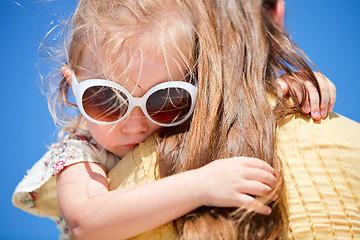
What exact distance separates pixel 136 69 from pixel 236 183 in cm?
45

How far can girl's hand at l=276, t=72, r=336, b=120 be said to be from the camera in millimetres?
1146

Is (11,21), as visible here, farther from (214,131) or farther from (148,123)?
(214,131)

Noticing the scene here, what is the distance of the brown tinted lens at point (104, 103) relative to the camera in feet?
3.68

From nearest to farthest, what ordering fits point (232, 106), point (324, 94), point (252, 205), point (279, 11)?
1. point (252, 205)
2. point (232, 106)
3. point (324, 94)
4. point (279, 11)

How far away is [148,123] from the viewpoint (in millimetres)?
1219

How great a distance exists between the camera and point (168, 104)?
1.15 metres

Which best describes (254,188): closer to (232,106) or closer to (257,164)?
(257,164)

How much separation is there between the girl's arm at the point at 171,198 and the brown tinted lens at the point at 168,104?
0.80 ft

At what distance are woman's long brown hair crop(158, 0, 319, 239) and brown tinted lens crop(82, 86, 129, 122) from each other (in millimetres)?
158

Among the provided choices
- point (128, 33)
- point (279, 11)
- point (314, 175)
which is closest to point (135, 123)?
point (128, 33)

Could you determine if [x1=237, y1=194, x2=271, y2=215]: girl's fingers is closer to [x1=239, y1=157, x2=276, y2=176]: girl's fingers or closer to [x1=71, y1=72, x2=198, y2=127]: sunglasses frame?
[x1=239, y1=157, x2=276, y2=176]: girl's fingers

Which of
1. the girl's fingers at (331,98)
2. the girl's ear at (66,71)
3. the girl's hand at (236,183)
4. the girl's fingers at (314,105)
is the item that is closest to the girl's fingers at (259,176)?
the girl's hand at (236,183)

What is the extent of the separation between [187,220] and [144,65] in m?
0.47

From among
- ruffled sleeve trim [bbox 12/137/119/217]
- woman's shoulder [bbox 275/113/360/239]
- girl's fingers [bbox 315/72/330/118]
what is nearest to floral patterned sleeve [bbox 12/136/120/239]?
ruffled sleeve trim [bbox 12/137/119/217]
